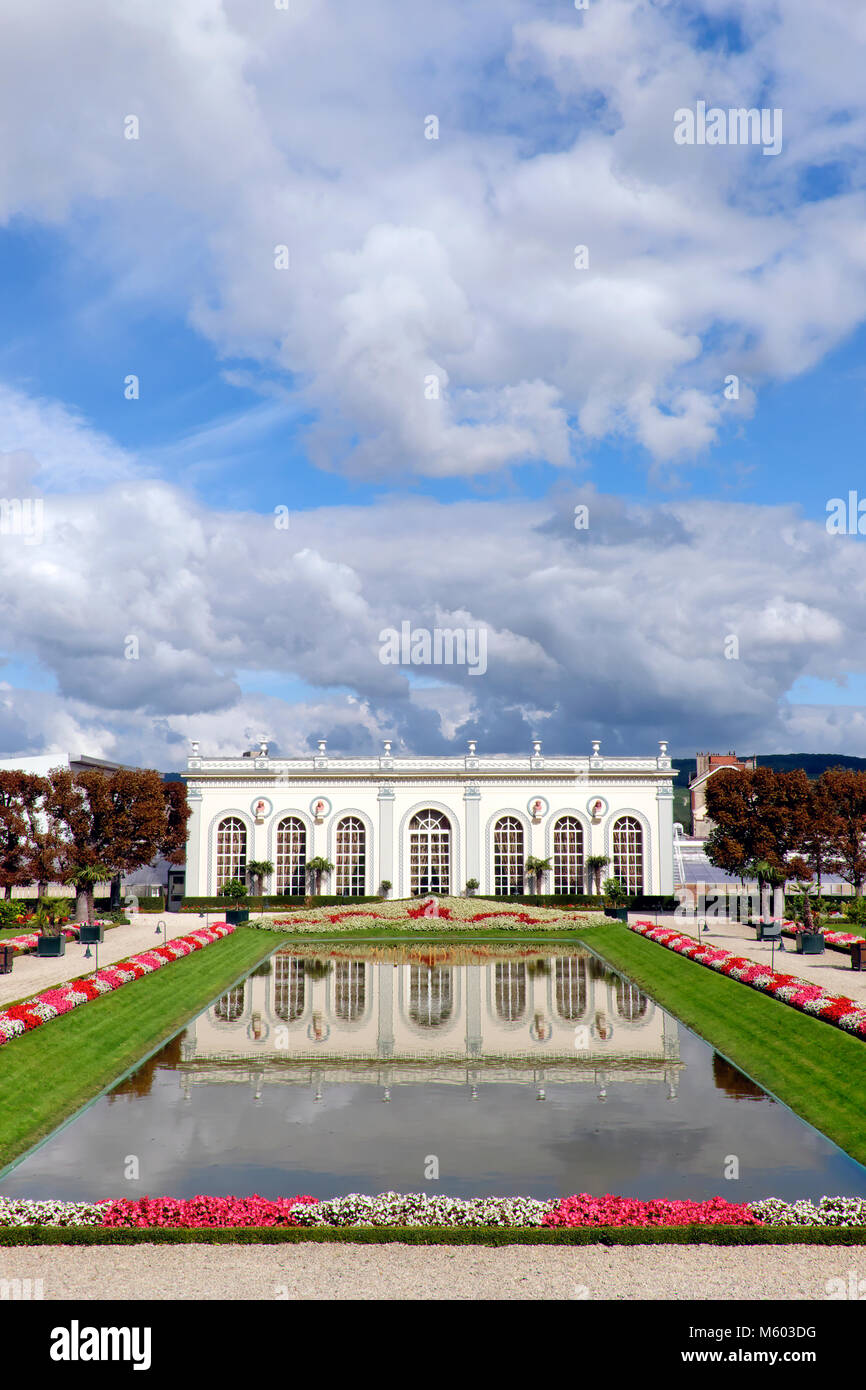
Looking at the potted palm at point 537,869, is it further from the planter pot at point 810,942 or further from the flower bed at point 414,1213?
the flower bed at point 414,1213

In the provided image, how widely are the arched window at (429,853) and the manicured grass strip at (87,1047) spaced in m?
Result: 28.3

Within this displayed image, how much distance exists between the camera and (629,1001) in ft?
98.7

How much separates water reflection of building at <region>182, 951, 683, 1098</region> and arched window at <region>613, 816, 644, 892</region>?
89.5 ft

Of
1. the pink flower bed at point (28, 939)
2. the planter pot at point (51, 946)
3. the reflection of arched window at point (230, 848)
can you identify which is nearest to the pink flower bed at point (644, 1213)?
the pink flower bed at point (28, 939)

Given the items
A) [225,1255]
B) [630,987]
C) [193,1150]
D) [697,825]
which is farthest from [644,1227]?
[697,825]

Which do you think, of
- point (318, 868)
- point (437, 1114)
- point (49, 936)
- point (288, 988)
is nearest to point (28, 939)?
point (49, 936)

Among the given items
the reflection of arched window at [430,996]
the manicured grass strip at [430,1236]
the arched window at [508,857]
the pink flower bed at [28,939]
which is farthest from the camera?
the arched window at [508,857]

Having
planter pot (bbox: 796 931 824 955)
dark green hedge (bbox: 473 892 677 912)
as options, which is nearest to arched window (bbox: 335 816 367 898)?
dark green hedge (bbox: 473 892 677 912)

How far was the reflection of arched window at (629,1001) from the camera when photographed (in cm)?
2792

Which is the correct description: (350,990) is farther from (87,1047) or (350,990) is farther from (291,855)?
(291,855)

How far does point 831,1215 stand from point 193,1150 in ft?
30.9

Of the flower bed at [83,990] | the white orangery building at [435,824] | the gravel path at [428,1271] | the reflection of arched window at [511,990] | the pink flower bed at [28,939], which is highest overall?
the white orangery building at [435,824]

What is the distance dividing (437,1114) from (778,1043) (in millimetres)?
9442

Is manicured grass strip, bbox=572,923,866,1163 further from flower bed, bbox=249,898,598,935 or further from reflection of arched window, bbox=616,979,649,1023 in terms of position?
flower bed, bbox=249,898,598,935
